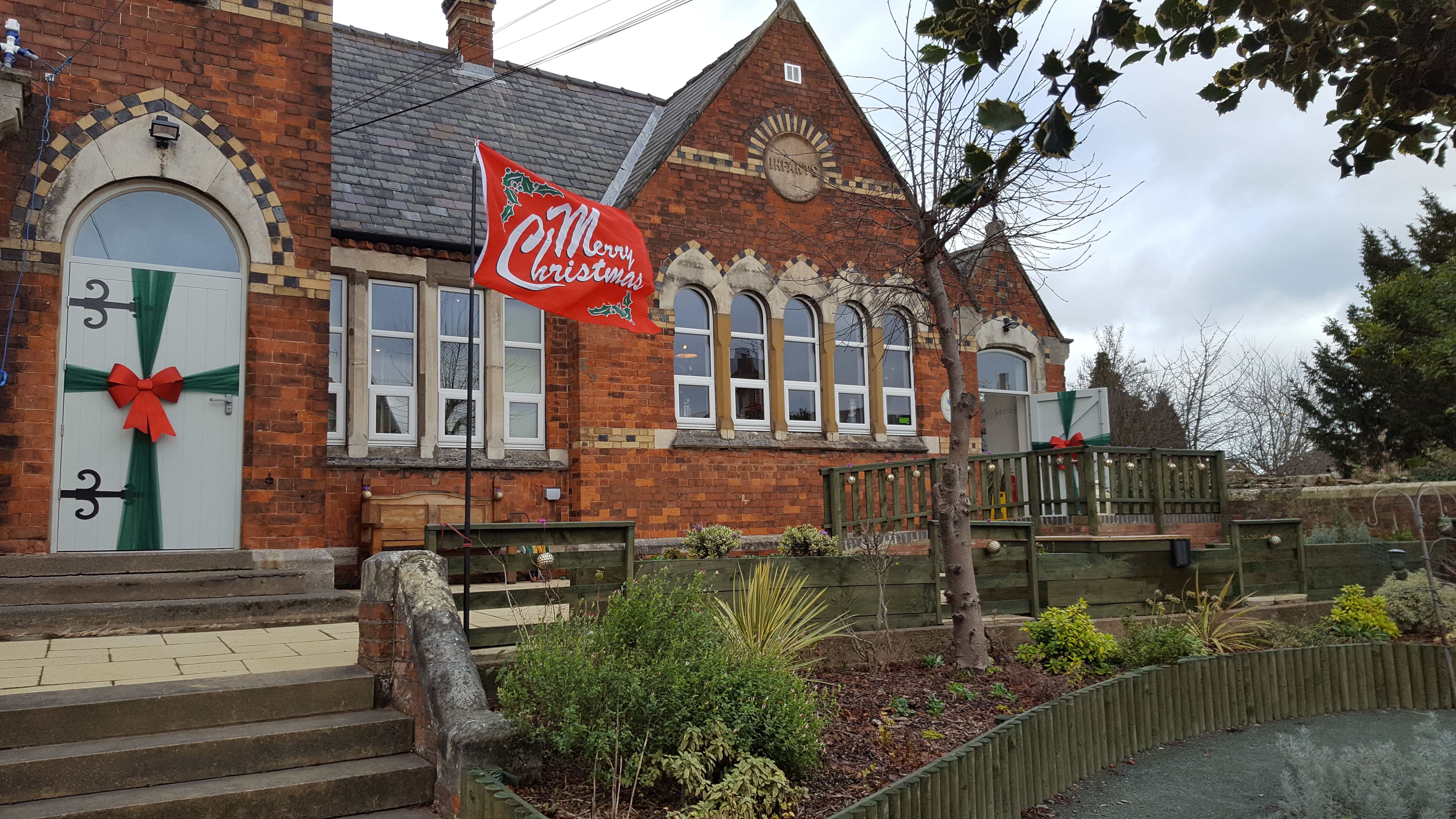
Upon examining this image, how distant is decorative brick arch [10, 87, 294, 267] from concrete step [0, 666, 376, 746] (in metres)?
4.99

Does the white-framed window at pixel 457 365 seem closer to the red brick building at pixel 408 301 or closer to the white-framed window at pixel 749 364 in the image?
the red brick building at pixel 408 301

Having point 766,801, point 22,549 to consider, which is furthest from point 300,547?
point 766,801

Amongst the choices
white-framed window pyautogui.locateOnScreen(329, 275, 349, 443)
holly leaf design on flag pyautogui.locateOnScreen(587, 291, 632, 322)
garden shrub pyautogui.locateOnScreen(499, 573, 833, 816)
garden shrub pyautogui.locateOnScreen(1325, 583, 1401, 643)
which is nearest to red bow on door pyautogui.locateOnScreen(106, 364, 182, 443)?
white-framed window pyautogui.locateOnScreen(329, 275, 349, 443)

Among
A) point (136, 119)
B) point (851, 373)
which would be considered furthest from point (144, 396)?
point (851, 373)

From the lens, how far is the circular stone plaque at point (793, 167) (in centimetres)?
1477

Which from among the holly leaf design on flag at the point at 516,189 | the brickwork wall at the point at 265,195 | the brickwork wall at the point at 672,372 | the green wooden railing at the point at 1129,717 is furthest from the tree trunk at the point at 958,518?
the brickwork wall at the point at 265,195

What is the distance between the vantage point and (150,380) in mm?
8914

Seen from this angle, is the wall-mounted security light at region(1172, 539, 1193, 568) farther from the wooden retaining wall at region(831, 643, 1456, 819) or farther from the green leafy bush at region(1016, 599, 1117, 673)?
the green leafy bush at region(1016, 599, 1117, 673)

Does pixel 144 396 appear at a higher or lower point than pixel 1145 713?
higher

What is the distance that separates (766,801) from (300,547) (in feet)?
20.3

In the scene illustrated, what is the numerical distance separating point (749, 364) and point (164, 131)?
25.7ft

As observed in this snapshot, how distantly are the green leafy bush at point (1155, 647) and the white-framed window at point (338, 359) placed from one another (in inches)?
342

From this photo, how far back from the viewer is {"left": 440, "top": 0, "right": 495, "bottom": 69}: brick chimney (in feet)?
51.7

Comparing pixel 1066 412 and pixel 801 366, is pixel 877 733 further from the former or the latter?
pixel 1066 412
